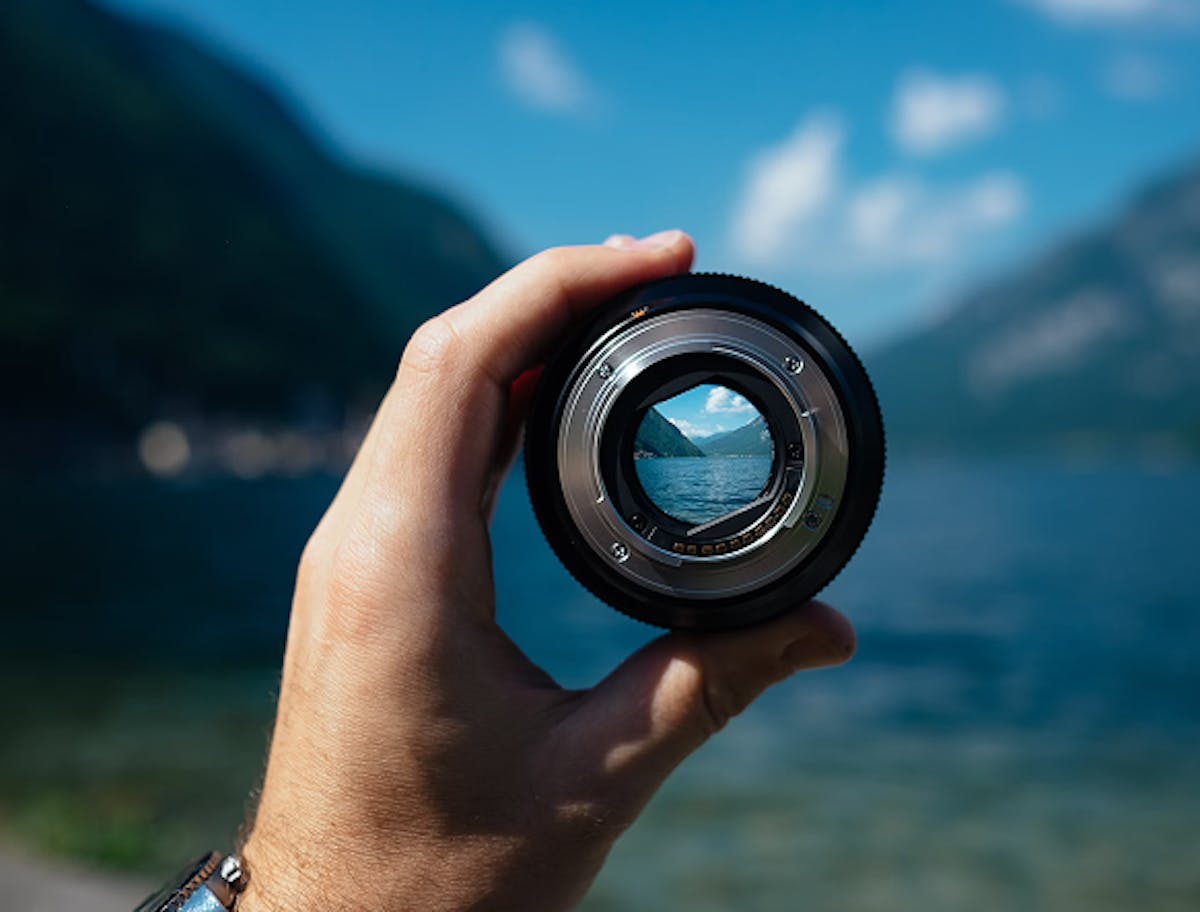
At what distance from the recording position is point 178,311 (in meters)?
115

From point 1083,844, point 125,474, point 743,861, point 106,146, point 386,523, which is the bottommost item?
point 386,523

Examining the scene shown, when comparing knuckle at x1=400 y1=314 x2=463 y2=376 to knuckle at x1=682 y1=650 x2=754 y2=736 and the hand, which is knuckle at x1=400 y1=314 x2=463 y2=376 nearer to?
the hand

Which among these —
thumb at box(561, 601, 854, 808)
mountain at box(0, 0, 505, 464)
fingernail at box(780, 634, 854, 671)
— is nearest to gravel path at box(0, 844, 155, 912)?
thumb at box(561, 601, 854, 808)

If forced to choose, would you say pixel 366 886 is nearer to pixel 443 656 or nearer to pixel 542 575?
pixel 443 656

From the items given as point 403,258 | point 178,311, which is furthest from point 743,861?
point 403,258

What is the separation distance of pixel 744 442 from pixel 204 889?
4.07 ft

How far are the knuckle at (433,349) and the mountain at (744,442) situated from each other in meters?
0.54

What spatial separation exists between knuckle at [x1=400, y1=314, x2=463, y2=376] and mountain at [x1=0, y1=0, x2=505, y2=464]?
315 ft

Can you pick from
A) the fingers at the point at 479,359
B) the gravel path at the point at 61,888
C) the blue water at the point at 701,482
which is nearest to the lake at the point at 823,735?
the fingers at the point at 479,359

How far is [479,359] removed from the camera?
6.78 feet

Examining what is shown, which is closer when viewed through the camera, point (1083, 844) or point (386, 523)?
point (386, 523)

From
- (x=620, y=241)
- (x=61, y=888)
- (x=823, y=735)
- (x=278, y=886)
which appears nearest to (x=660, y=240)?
(x=620, y=241)

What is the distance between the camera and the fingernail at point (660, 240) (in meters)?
2.21

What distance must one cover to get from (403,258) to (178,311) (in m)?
38.2
